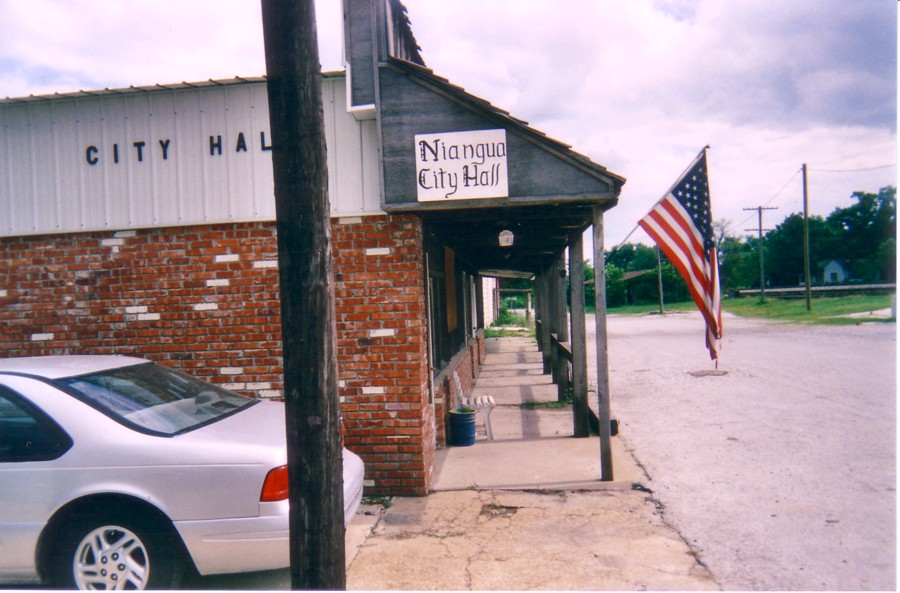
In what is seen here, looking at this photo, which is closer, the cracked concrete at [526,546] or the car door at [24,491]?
the car door at [24,491]

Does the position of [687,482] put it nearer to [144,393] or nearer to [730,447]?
[730,447]

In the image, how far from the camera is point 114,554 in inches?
146

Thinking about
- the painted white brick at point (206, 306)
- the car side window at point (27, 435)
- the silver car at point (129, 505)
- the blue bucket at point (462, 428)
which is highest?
the painted white brick at point (206, 306)

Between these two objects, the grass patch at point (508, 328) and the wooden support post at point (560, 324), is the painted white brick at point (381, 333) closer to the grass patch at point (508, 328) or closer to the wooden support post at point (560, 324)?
the wooden support post at point (560, 324)

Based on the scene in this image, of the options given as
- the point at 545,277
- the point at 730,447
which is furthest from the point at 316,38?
the point at 545,277

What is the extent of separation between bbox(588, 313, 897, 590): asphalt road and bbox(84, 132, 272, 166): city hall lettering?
5.01 metres

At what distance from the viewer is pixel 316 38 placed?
9.52 feet

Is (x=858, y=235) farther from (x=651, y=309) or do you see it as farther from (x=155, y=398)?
(x=155, y=398)

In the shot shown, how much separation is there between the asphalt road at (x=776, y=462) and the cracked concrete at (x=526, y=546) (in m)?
0.28

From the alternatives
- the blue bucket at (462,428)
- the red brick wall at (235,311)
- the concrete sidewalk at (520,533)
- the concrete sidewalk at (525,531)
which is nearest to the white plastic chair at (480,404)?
the blue bucket at (462,428)

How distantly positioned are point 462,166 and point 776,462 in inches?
178

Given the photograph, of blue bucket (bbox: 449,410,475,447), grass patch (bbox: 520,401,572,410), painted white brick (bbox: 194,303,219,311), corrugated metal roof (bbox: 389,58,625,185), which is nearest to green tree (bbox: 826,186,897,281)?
grass patch (bbox: 520,401,572,410)

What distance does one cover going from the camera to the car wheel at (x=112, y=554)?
3.69 meters

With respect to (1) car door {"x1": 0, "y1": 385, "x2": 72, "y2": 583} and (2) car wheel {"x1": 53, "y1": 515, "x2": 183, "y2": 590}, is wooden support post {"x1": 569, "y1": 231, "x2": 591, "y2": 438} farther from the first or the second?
(1) car door {"x1": 0, "y1": 385, "x2": 72, "y2": 583}
